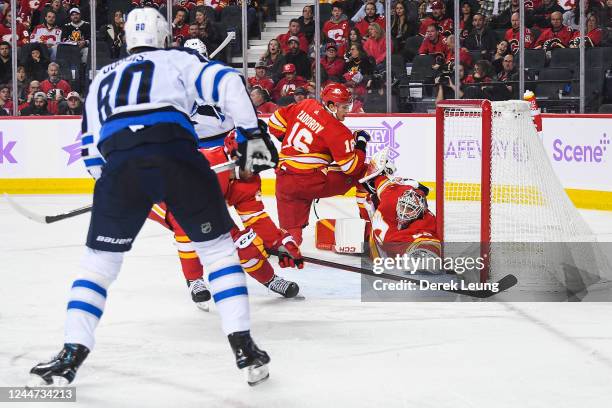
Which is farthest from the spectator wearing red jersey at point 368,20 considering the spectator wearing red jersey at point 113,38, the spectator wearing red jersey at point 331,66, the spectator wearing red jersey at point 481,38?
the spectator wearing red jersey at point 113,38

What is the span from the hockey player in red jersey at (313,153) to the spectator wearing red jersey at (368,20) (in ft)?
11.2

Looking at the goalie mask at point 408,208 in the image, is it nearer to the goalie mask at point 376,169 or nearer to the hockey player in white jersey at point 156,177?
the goalie mask at point 376,169

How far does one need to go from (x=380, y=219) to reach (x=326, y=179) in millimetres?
536

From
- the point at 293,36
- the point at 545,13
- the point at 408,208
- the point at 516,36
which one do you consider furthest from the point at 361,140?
the point at 293,36

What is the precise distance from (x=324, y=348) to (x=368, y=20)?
5.91m

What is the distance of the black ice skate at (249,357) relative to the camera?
314 centimetres

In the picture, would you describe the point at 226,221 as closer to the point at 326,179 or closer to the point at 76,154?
the point at 326,179

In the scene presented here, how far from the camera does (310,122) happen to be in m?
5.59

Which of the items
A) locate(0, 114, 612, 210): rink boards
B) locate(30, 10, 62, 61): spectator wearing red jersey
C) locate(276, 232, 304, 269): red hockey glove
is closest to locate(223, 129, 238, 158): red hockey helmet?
locate(276, 232, 304, 269): red hockey glove

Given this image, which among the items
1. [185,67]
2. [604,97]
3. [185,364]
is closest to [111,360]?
[185,364]

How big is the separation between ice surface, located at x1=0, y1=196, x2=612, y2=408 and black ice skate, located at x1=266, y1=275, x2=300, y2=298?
0.05 m

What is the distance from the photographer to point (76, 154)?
356 inches

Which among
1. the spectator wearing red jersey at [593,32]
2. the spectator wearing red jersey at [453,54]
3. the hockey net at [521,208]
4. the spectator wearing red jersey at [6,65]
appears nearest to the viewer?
the hockey net at [521,208]

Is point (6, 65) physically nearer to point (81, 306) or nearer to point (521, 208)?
point (521, 208)
